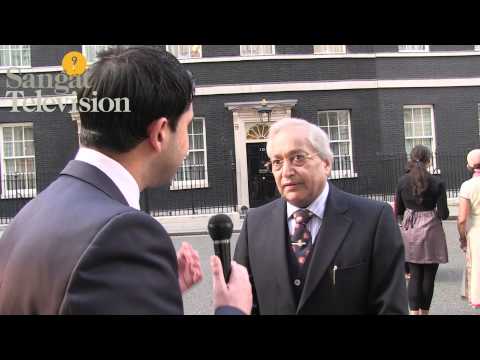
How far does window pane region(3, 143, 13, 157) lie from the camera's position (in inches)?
694

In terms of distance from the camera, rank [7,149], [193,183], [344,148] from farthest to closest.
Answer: [344,148] < [193,183] < [7,149]

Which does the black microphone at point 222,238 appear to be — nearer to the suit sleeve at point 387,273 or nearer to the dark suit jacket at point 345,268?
the dark suit jacket at point 345,268

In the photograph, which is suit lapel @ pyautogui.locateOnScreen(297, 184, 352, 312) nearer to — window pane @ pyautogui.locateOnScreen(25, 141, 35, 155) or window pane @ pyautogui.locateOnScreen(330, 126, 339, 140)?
window pane @ pyautogui.locateOnScreen(330, 126, 339, 140)

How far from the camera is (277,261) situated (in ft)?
7.81

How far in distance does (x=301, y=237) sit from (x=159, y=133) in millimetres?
1325

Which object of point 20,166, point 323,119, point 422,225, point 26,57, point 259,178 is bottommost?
point 422,225

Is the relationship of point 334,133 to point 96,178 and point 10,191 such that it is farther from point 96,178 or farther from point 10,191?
point 96,178

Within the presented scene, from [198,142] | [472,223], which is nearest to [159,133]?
[472,223]

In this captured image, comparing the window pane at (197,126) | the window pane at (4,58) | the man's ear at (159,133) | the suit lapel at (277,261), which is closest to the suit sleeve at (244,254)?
the suit lapel at (277,261)

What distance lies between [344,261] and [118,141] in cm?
135

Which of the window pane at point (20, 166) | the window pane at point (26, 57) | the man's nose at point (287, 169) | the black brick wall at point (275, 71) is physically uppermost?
the window pane at point (26, 57)

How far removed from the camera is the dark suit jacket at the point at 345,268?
2.23 meters

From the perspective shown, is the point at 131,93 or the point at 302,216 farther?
the point at 302,216
